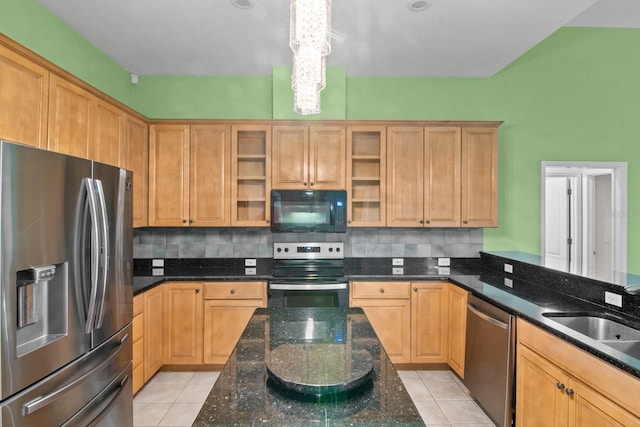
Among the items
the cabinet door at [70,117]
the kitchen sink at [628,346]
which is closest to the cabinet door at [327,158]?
the cabinet door at [70,117]

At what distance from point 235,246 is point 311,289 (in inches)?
39.6

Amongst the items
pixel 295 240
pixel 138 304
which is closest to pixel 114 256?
pixel 138 304

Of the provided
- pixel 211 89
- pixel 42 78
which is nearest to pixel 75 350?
pixel 42 78

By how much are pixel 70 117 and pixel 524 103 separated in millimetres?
3982

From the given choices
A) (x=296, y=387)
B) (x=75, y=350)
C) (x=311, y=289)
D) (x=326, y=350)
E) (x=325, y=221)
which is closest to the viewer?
(x=296, y=387)

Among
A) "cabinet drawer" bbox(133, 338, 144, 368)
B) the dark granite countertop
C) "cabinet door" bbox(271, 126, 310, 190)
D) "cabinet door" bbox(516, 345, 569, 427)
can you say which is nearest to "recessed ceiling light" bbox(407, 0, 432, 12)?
"cabinet door" bbox(271, 126, 310, 190)

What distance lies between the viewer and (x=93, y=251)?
5.95 feet

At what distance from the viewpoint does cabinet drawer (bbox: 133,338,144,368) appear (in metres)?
2.75

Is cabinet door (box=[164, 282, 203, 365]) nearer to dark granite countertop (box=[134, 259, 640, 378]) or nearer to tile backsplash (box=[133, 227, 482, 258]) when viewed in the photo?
dark granite countertop (box=[134, 259, 640, 378])

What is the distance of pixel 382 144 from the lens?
346 centimetres

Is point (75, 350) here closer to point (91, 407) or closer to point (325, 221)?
point (91, 407)

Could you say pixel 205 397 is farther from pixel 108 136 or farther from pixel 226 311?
pixel 108 136

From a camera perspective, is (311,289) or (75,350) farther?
(311,289)

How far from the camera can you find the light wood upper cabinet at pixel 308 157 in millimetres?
3445
